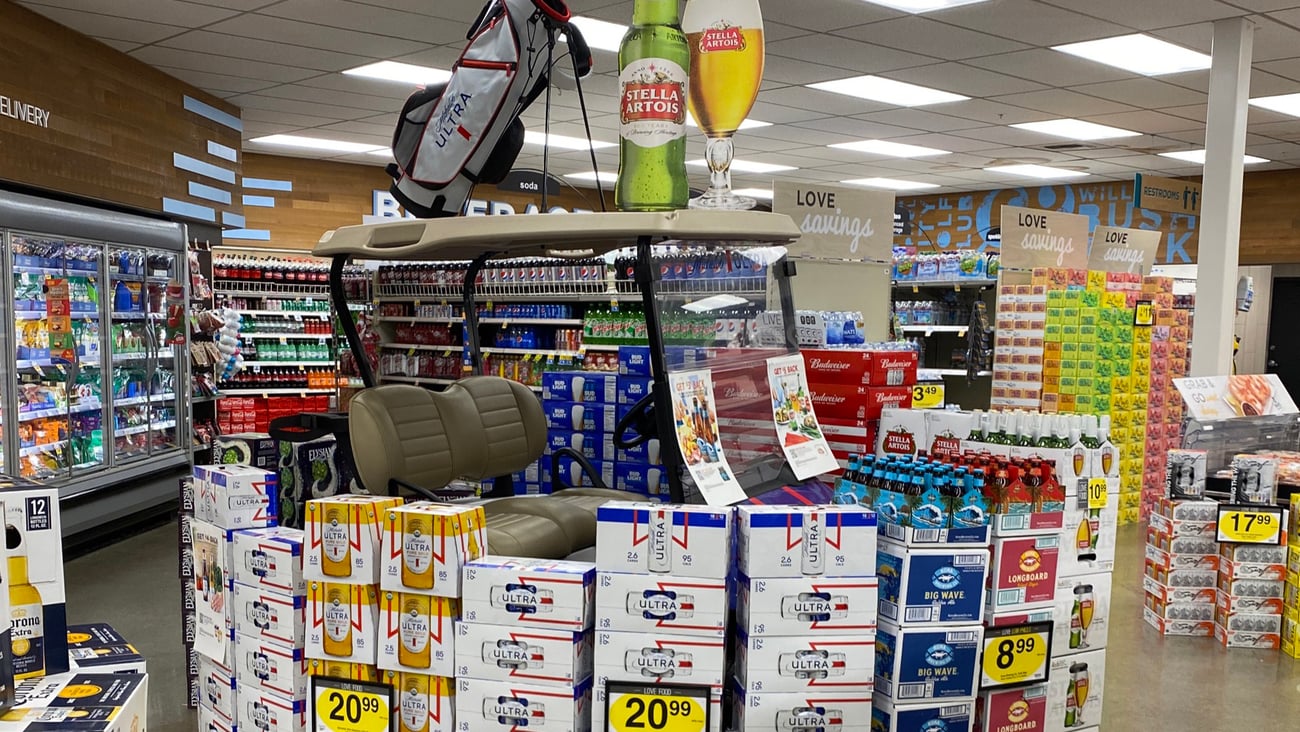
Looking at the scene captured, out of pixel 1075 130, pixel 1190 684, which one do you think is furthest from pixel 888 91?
pixel 1190 684

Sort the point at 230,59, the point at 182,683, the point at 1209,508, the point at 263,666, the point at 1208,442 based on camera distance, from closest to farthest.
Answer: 1. the point at 263,666
2. the point at 182,683
3. the point at 1209,508
4. the point at 1208,442
5. the point at 230,59

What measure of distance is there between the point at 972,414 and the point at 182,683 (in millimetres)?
3293

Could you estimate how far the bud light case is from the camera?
8.22ft

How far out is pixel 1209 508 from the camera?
481 cm

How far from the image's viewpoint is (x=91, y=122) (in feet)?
21.5

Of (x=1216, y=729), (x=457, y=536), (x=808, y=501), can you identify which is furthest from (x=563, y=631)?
(x=1216, y=729)

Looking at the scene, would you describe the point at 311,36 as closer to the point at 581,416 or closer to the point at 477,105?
the point at 581,416

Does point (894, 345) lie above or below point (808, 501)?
above

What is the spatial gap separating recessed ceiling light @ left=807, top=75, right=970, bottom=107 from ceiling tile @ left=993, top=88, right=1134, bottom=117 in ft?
1.80

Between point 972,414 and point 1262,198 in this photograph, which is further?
point 1262,198

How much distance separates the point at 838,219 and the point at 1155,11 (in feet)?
10.7

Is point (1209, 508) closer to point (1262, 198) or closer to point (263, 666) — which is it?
point (263, 666)

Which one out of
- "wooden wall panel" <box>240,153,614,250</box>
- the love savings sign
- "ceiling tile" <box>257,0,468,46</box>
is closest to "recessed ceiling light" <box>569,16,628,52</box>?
"ceiling tile" <box>257,0,468,46</box>

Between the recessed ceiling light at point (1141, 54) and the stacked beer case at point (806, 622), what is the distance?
595cm
